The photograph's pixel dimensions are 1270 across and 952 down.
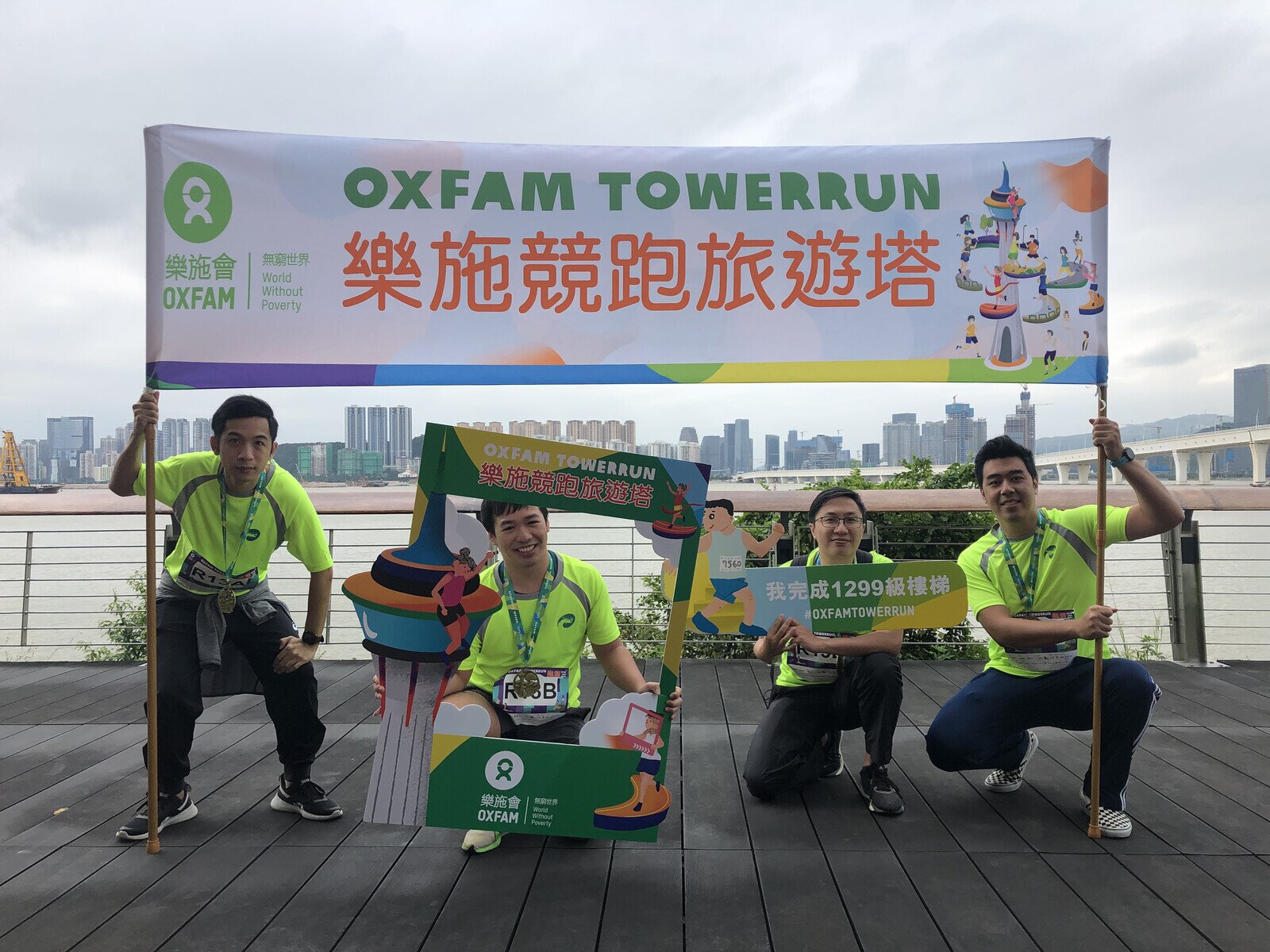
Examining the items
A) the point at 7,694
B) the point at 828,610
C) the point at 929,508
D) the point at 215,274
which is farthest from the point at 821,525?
the point at 7,694

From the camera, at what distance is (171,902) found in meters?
1.93

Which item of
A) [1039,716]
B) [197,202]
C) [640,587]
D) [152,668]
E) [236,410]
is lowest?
[1039,716]

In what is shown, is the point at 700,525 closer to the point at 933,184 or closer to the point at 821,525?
the point at 821,525

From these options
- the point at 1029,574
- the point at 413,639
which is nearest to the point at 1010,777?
the point at 1029,574

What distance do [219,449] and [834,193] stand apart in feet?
6.69

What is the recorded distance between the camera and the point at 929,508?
3969 mm

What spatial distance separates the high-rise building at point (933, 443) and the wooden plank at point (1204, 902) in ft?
10.4

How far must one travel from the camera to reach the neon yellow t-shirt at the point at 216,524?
2.40m

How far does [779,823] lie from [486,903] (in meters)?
0.91

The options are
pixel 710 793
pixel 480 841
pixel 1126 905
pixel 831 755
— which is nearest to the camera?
pixel 1126 905

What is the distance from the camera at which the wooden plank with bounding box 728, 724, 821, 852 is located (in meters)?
2.25

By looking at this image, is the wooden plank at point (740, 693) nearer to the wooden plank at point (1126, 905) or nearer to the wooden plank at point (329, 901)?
the wooden plank at point (1126, 905)

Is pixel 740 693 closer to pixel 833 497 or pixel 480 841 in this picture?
pixel 833 497

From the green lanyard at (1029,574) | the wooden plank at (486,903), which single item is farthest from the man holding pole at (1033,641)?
the wooden plank at (486,903)
